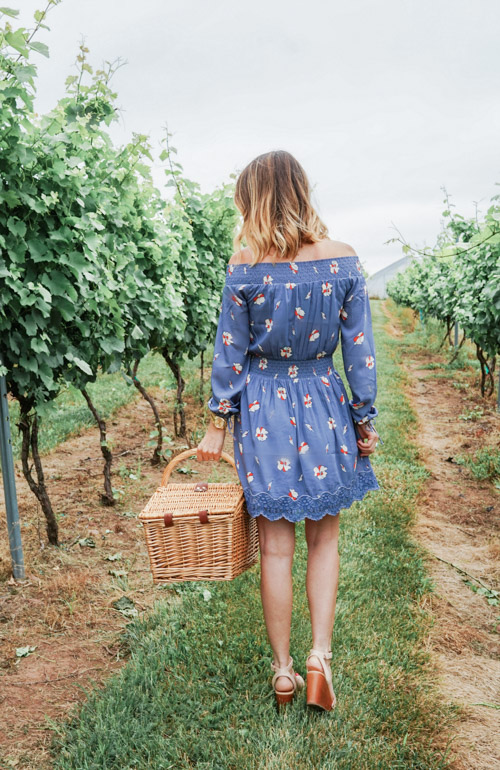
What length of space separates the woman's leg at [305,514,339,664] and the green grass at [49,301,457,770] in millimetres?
250

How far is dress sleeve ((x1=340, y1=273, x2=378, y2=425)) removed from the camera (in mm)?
2148

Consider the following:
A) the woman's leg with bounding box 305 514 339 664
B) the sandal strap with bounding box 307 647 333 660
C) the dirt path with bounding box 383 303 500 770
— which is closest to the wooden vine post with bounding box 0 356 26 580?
the woman's leg with bounding box 305 514 339 664

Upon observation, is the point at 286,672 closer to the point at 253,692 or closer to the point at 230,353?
the point at 253,692

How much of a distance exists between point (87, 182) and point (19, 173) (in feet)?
1.84

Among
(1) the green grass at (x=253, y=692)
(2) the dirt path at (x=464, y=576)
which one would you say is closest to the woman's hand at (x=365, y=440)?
(1) the green grass at (x=253, y=692)

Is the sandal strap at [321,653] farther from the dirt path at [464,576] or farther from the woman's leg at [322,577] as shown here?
the dirt path at [464,576]

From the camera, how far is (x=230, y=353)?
216 cm

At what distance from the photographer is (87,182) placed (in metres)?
3.34

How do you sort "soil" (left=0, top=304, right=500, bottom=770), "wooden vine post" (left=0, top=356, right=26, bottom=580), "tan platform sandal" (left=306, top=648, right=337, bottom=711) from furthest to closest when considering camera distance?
"wooden vine post" (left=0, top=356, right=26, bottom=580)
"soil" (left=0, top=304, right=500, bottom=770)
"tan platform sandal" (left=306, top=648, right=337, bottom=711)

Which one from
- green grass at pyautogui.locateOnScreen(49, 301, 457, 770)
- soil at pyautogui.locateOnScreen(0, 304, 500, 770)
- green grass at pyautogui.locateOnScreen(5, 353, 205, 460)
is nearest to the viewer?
green grass at pyautogui.locateOnScreen(49, 301, 457, 770)

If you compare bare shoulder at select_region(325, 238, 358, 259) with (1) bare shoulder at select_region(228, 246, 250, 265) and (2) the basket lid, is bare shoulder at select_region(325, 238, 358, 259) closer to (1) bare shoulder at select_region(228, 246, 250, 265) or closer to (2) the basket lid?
(1) bare shoulder at select_region(228, 246, 250, 265)

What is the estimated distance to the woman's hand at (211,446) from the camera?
2205 millimetres

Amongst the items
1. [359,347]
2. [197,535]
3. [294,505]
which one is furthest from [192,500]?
[359,347]

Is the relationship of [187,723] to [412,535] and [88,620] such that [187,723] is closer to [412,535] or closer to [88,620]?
[88,620]
